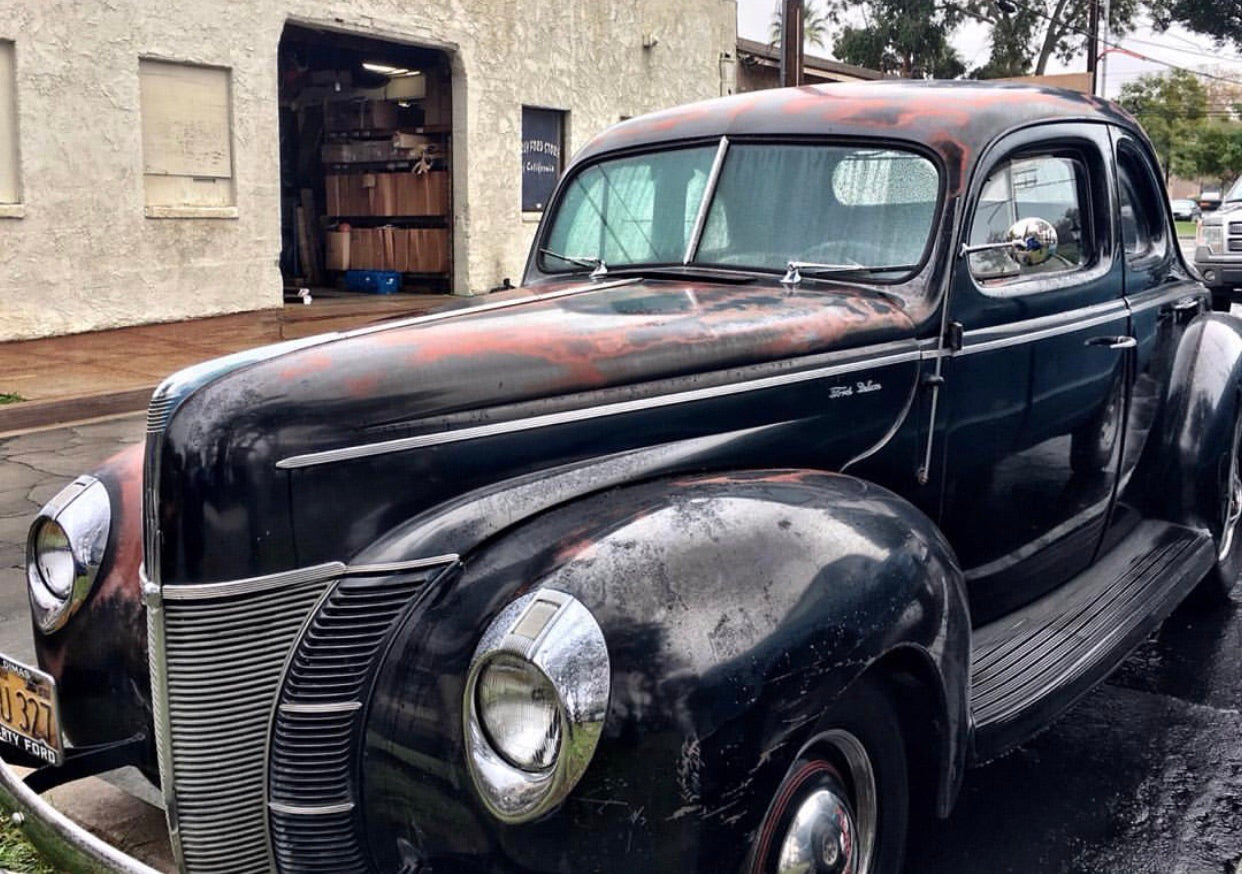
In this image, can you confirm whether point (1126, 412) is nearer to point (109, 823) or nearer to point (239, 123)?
point (109, 823)

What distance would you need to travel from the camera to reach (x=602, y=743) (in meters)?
1.87

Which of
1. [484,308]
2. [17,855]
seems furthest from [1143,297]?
[17,855]

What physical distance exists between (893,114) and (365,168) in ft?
44.5

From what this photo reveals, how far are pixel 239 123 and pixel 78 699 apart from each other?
1106 centimetres

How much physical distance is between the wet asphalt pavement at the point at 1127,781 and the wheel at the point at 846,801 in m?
0.54

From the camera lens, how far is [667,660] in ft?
6.32

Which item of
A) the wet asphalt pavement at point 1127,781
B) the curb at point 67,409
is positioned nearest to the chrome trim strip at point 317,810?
the wet asphalt pavement at point 1127,781

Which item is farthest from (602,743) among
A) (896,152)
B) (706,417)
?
(896,152)

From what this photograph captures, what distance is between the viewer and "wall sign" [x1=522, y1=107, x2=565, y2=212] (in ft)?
54.5

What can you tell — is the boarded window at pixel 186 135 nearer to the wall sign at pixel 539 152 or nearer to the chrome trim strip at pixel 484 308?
the wall sign at pixel 539 152

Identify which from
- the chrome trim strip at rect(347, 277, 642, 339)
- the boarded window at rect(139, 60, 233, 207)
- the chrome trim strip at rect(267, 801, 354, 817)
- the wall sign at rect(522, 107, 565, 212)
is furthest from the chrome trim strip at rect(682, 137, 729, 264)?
the wall sign at rect(522, 107, 565, 212)

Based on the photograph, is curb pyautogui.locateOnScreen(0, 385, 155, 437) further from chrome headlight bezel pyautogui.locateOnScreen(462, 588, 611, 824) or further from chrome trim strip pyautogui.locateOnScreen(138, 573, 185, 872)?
chrome headlight bezel pyautogui.locateOnScreen(462, 588, 611, 824)

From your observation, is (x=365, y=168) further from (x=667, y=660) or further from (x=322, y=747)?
(x=667, y=660)

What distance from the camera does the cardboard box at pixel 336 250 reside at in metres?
16.0
